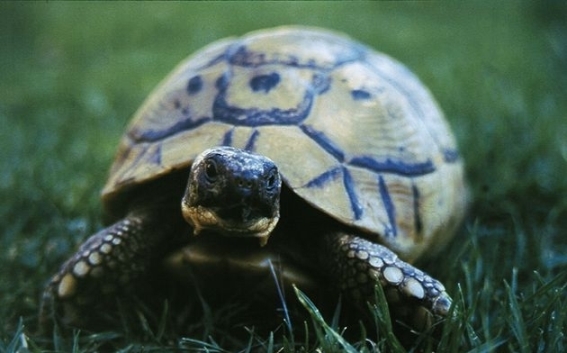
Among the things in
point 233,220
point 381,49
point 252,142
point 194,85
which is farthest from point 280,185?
point 381,49

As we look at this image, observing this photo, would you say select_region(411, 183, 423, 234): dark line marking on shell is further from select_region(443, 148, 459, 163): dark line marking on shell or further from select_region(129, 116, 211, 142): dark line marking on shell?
select_region(129, 116, 211, 142): dark line marking on shell

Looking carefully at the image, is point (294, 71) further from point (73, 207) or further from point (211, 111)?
point (73, 207)

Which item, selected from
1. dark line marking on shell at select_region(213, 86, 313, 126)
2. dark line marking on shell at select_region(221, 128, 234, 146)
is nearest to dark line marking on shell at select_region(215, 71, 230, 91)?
dark line marking on shell at select_region(213, 86, 313, 126)

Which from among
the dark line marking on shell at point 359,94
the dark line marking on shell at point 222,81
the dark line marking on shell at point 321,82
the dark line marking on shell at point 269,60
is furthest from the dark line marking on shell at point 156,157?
the dark line marking on shell at point 359,94

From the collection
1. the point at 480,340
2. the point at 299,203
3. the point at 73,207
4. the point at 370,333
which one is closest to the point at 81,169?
the point at 73,207

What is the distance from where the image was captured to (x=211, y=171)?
2.11 meters

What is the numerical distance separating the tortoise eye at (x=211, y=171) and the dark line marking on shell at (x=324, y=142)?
50 cm

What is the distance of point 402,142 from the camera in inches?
107

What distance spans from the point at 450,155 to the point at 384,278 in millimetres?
971

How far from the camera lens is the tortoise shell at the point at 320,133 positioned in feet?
8.03

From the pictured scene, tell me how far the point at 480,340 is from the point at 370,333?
0.34 metres

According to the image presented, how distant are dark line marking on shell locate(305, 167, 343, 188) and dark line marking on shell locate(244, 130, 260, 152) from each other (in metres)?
0.22

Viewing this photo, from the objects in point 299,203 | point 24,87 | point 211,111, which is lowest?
point 24,87

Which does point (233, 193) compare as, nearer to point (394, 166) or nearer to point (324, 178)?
point (324, 178)
